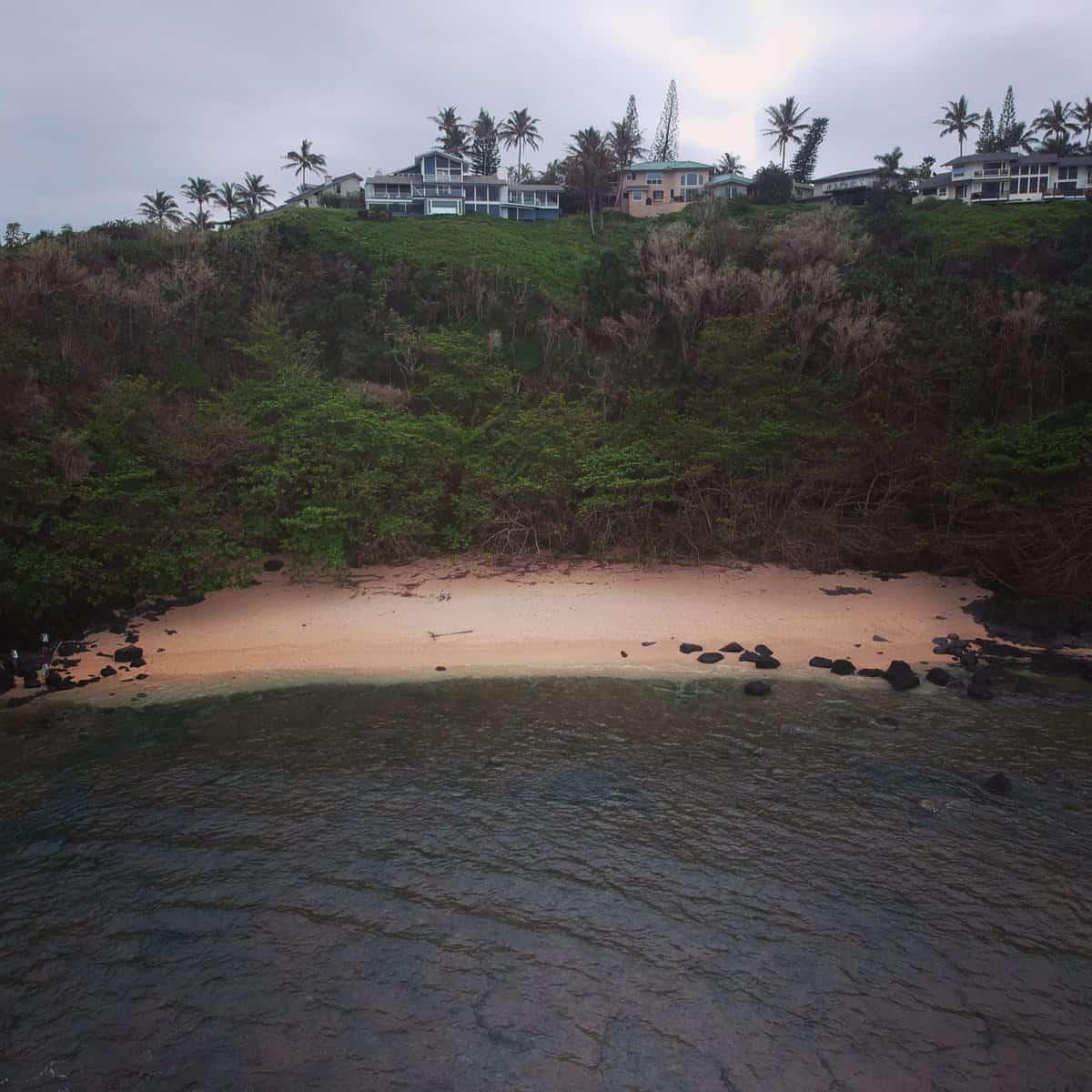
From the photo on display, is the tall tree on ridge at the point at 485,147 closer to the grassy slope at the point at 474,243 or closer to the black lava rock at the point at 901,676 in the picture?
the grassy slope at the point at 474,243

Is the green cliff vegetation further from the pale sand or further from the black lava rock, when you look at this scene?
the black lava rock

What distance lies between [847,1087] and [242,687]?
462 inches

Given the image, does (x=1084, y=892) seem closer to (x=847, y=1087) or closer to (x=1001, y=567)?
(x=847, y=1087)

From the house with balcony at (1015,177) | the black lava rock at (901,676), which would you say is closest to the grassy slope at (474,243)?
the black lava rock at (901,676)

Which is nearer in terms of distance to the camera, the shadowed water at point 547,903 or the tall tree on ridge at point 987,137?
the shadowed water at point 547,903

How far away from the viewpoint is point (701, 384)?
2433 cm

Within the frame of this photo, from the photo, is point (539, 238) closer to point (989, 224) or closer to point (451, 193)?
point (451, 193)

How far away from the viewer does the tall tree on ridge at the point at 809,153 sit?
76.1m

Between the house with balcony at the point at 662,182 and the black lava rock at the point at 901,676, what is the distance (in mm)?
62247

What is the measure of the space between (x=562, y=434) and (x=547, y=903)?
15.4 meters

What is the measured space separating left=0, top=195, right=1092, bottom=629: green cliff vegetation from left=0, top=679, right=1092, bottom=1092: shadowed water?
6427 millimetres

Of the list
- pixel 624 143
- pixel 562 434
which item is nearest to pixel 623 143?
pixel 624 143

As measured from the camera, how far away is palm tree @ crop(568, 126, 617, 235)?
62.0 m

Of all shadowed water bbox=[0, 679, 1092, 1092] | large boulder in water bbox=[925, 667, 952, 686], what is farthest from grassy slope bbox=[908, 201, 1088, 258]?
shadowed water bbox=[0, 679, 1092, 1092]
